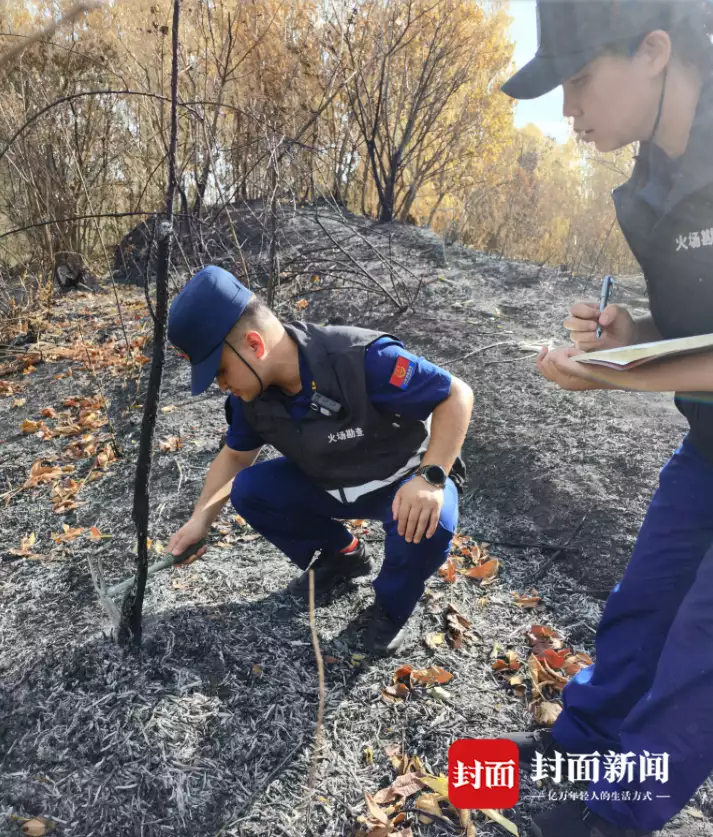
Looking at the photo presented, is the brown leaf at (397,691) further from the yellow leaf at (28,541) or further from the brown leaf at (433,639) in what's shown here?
the yellow leaf at (28,541)

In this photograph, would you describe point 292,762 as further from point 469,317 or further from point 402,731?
point 469,317

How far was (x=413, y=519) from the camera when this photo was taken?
5.92ft

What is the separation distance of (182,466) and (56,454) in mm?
847

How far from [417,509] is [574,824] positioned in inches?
34.9

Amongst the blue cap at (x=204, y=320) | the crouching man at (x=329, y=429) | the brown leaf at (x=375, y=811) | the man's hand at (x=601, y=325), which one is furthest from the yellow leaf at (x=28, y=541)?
the man's hand at (x=601, y=325)

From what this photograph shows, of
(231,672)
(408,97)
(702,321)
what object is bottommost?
(231,672)

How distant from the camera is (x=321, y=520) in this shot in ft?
7.68

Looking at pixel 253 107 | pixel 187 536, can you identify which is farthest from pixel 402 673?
pixel 253 107

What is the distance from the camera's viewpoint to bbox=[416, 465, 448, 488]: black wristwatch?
6.02ft

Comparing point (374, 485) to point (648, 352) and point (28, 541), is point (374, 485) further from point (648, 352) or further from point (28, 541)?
point (28, 541)

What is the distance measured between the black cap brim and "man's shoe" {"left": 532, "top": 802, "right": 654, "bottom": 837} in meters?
1.68

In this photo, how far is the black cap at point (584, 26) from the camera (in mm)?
1144

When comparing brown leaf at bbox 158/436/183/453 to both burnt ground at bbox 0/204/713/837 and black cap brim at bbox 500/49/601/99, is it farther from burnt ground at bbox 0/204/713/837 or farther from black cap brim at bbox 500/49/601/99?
black cap brim at bbox 500/49/601/99

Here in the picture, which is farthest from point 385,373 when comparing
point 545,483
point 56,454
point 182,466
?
point 56,454
